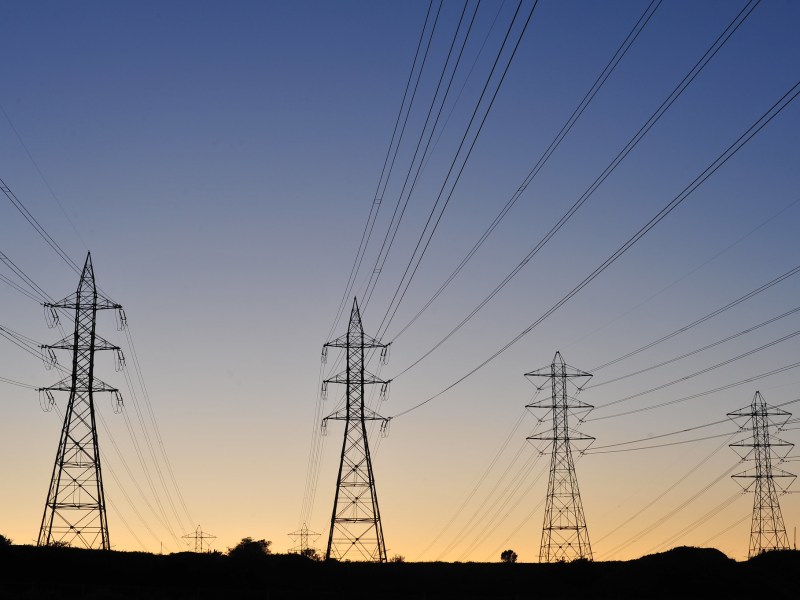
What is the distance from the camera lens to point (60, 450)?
198 feet

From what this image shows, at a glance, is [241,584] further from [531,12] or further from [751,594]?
[531,12]

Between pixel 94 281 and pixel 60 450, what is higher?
pixel 94 281

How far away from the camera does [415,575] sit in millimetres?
64562

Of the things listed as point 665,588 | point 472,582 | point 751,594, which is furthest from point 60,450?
point 751,594

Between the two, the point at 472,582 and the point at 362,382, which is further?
the point at 362,382

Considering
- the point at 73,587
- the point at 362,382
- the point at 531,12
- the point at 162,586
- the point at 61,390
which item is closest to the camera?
the point at 531,12

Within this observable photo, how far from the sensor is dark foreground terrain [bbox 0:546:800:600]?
58.6 meters

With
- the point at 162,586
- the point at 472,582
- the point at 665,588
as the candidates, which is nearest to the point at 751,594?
the point at 665,588

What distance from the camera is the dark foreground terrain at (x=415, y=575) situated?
58625mm

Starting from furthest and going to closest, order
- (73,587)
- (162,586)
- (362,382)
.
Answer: (362,382) → (162,586) → (73,587)

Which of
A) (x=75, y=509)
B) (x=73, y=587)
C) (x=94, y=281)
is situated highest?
(x=94, y=281)

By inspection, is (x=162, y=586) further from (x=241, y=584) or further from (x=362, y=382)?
(x=362, y=382)

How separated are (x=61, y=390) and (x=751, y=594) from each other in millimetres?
40729

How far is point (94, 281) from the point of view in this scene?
219 ft
